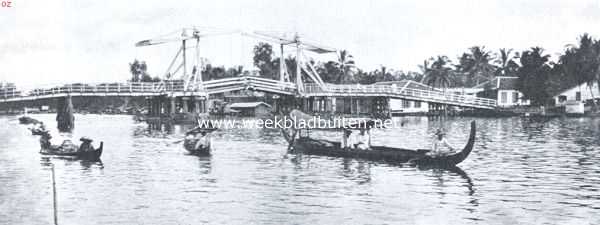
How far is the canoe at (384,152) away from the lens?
22969 millimetres

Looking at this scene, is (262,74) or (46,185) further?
(262,74)

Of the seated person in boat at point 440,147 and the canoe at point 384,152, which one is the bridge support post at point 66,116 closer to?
the canoe at point 384,152

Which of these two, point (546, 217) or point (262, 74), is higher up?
point (262, 74)

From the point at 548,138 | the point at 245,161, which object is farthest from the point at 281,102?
the point at 245,161

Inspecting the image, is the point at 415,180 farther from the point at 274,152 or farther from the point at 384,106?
the point at 384,106

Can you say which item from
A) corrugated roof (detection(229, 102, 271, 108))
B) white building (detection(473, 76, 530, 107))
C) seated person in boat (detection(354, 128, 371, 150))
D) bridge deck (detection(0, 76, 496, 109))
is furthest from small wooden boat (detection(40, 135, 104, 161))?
white building (detection(473, 76, 530, 107))

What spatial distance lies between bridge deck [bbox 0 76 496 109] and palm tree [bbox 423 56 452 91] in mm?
10100

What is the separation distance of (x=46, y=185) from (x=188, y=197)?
4.93 metres

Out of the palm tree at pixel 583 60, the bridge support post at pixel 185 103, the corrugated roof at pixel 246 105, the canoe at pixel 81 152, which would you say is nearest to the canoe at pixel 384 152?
the canoe at pixel 81 152

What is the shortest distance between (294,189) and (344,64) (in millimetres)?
→ 64340

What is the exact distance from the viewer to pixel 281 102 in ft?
202

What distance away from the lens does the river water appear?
50.2 ft

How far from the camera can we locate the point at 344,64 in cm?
8262

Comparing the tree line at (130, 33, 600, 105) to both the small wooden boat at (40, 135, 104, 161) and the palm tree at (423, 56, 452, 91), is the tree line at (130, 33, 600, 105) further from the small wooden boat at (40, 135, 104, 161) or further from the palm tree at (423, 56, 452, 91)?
the small wooden boat at (40, 135, 104, 161)
